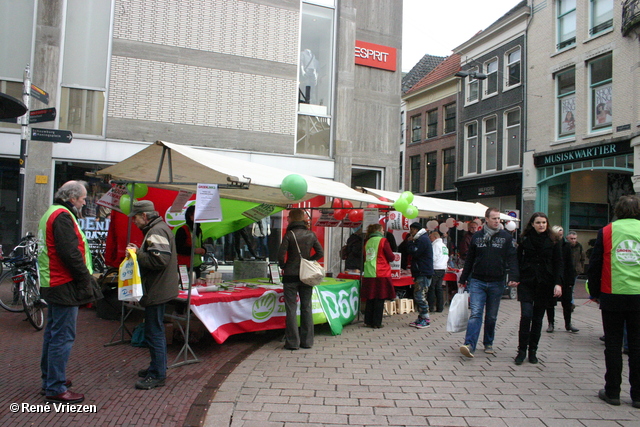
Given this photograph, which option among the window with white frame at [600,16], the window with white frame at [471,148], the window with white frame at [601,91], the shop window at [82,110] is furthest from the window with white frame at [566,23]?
the shop window at [82,110]

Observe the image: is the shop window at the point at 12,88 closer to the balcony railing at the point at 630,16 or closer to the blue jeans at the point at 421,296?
the blue jeans at the point at 421,296

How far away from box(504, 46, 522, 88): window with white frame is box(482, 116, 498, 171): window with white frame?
1798mm

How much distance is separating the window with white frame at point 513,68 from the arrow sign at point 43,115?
63.3ft

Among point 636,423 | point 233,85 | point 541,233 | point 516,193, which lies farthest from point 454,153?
point 636,423

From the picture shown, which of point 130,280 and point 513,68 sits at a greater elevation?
point 513,68

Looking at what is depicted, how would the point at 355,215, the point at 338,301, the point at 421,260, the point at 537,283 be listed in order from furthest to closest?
the point at 355,215 → the point at 421,260 → the point at 338,301 → the point at 537,283

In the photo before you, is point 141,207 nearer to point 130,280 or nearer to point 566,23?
point 130,280

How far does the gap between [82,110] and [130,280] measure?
9.05m

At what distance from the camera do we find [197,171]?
6715 mm

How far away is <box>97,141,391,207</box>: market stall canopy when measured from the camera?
5.61m

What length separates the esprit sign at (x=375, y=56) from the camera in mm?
14766

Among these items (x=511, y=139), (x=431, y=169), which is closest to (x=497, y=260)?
(x=511, y=139)

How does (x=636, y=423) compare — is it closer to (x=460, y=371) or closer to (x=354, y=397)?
(x=460, y=371)

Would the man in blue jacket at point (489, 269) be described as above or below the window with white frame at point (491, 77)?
below
